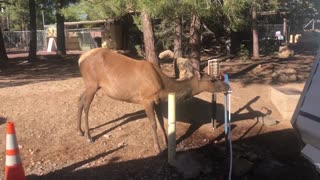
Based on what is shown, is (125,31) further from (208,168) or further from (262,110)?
(208,168)

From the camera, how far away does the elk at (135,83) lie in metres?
7.30

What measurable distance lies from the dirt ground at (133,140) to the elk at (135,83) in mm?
438

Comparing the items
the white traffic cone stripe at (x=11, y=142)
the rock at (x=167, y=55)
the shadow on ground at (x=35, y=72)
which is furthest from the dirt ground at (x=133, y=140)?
the rock at (x=167, y=55)

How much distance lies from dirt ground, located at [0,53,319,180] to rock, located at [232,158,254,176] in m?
0.02

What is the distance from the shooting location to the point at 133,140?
7.79m

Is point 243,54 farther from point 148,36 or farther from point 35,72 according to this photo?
point 148,36

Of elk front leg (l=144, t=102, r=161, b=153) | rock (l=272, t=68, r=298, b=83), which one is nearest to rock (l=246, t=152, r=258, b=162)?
elk front leg (l=144, t=102, r=161, b=153)

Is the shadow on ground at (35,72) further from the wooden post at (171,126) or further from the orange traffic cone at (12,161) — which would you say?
the orange traffic cone at (12,161)

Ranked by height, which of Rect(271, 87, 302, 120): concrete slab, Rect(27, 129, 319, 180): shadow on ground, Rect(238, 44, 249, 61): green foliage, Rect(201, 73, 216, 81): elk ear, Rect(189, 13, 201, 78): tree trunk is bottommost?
Rect(27, 129, 319, 180): shadow on ground

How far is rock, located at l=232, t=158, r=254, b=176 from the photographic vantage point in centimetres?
629

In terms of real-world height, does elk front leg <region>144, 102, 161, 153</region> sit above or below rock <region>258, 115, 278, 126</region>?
above

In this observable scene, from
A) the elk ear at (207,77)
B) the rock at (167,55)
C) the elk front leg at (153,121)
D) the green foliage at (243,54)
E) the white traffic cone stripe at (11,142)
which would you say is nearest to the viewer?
the white traffic cone stripe at (11,142)

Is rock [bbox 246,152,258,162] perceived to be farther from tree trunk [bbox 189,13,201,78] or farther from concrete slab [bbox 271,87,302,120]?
tree trunk [bbox 189,13,201,78]

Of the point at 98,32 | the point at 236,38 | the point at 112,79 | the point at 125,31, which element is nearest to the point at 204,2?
the point at 112,79
